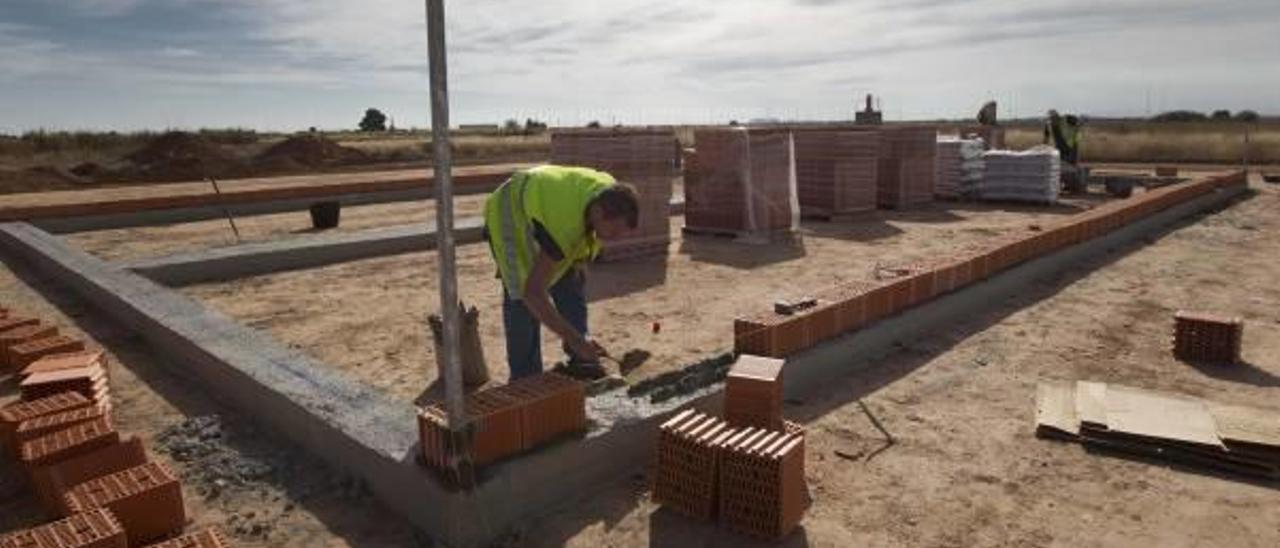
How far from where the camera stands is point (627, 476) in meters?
4.14

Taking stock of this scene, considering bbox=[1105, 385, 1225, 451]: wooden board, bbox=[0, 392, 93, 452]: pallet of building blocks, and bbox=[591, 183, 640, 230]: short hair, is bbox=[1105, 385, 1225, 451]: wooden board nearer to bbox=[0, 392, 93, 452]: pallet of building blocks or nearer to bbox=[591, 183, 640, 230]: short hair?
bbox=[591, 183, 640, 230]: short hair

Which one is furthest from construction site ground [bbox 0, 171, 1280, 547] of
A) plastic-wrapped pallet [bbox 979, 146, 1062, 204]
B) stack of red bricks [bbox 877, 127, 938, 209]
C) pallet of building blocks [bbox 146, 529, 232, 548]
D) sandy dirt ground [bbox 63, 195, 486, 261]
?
plastic-wrapped pallet [bbox 979, 146, 1062, 204]

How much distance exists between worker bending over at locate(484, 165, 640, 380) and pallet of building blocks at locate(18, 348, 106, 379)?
2745 mm

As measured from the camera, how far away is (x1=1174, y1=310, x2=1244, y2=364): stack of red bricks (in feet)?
19.1

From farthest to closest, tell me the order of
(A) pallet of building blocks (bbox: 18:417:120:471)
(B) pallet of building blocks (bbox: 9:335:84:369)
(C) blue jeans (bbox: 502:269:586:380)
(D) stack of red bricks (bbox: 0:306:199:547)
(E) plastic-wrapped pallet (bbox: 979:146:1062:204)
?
(E) plastic-wrapped pallet (bbox: 979:146:1062:204) → (B) pallet of building blocks (bbox: 9:335:84:369) → (C) blue jeans (bbox: 502:269:586:380) → (A) pallet of building blocks (bbox: 18:417:120:471) → (D) stack of red bricks (bbox: 0:306:199:547)

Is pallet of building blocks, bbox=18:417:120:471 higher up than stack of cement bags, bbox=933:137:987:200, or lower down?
lower down

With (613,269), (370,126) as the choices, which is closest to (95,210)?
(613,269)

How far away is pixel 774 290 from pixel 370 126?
70.5m

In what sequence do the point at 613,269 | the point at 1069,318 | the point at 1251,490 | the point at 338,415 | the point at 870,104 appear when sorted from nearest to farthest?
the point at 1251,490 → the point at 338,415 → the point at 1069,318 → the point at 613,269 → the point at 870,104

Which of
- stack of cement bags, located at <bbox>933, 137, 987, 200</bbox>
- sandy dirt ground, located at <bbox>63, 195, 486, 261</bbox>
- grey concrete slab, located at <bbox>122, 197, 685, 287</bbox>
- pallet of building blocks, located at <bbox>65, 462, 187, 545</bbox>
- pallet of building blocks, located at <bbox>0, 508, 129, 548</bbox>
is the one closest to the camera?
pallet of building blocks, located at <bbox>0, 508, 129, 548</bbox>

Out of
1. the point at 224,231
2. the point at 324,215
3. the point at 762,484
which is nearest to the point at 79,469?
the point at 762,484

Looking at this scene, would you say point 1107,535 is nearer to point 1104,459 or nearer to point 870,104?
point 1104,459

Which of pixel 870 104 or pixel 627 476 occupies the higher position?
pixel 870 104

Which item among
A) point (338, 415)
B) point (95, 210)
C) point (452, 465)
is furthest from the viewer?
point (95, 210)
